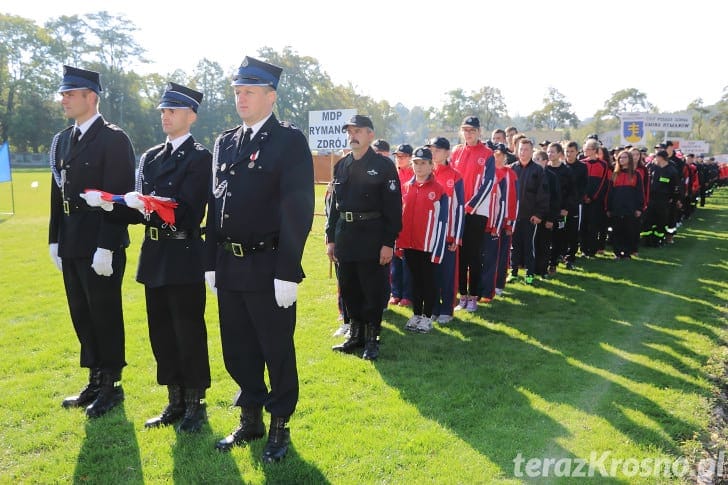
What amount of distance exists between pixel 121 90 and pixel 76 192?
7505 cm

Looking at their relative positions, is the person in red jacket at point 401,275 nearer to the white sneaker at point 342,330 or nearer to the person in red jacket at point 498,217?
the person in red jacket at point 498,217

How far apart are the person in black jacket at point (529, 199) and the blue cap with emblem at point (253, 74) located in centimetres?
587

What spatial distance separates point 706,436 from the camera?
3904 mm

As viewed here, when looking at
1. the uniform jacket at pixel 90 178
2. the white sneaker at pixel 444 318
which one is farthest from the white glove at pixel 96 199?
the white sneaker at pixel 444 318

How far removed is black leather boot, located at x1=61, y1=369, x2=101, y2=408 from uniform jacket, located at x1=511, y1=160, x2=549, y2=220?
644 cm

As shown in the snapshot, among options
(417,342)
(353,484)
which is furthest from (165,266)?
(417,342)

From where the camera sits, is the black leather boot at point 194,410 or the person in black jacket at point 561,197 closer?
the black leather boot at point 194,410

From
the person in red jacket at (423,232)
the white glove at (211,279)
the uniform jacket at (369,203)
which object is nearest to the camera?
the white glove at (211,279)

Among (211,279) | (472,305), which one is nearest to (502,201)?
(472,305)

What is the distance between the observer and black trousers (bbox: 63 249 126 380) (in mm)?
4125

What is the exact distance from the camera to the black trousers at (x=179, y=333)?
384 centimetres

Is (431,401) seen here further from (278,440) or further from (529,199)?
(529,199)

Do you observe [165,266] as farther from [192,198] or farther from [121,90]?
[121,90]

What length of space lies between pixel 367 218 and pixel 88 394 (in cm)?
277
